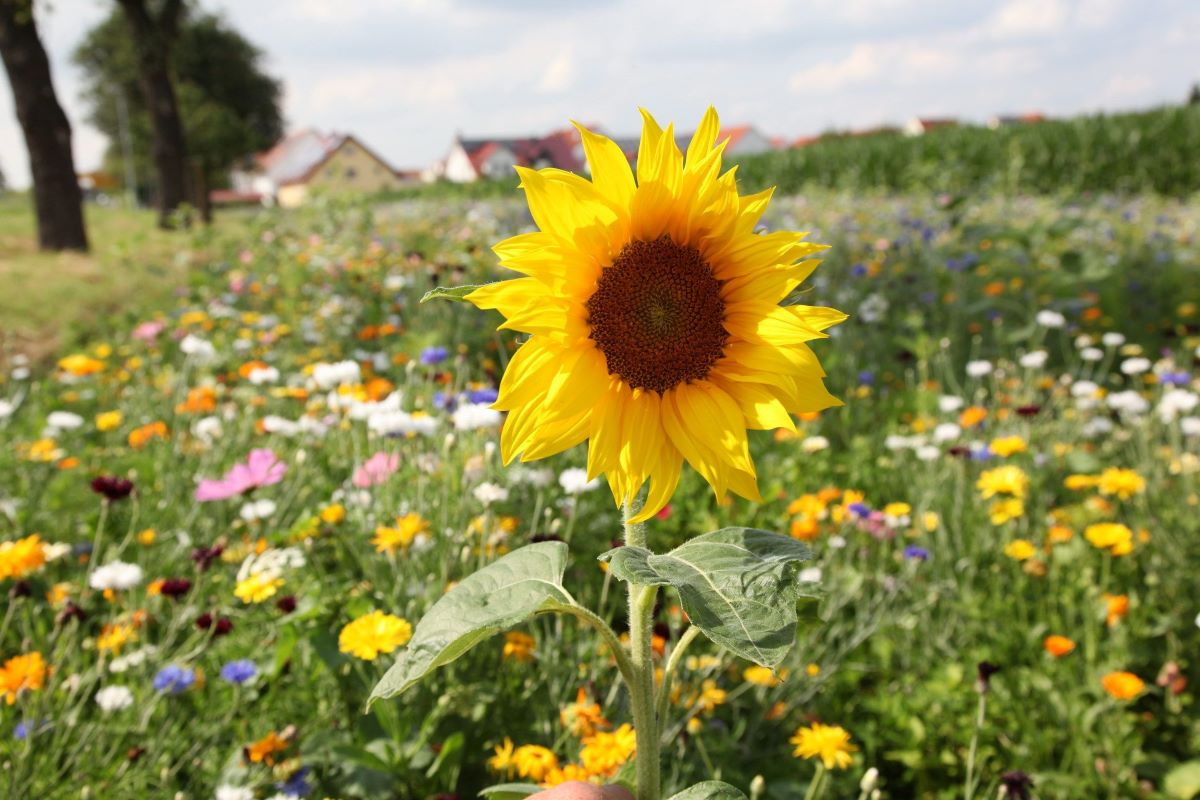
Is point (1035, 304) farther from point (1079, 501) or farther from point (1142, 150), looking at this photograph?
point (1142, 150)

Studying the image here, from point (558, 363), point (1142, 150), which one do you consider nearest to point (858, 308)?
point (558, 363)

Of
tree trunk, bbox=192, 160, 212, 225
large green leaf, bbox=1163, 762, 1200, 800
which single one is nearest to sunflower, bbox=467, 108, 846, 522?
large green leaf, bbox=1163, 762, 1200, 800

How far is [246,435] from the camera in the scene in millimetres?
3566

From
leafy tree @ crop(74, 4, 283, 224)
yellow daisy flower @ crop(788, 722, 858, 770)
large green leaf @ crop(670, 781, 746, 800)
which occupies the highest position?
leafy tree @ crop(74, 4, 283, 224)

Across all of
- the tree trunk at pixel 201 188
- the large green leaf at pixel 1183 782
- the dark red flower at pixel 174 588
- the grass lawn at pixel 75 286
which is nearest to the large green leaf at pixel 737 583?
the dark red flower at pixel 174 588

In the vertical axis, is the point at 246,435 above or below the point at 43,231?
below

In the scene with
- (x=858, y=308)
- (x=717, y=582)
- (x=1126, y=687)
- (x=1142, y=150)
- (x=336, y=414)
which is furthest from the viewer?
(x=1142, y=150)

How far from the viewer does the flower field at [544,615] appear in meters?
2.00

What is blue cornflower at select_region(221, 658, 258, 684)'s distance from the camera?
1.95 meters

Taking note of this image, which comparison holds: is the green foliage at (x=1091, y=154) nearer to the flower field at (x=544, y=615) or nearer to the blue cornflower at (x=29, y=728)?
the flower field at (x=544, y=615)

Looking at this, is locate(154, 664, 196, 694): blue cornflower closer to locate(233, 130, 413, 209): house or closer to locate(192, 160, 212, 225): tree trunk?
locate(192, 160, 212, 225): tree trunk

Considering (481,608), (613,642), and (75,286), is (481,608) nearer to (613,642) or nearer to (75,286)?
(613,642)

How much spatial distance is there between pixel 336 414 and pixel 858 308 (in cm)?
396

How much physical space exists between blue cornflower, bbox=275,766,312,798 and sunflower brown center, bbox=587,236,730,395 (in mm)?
1172
